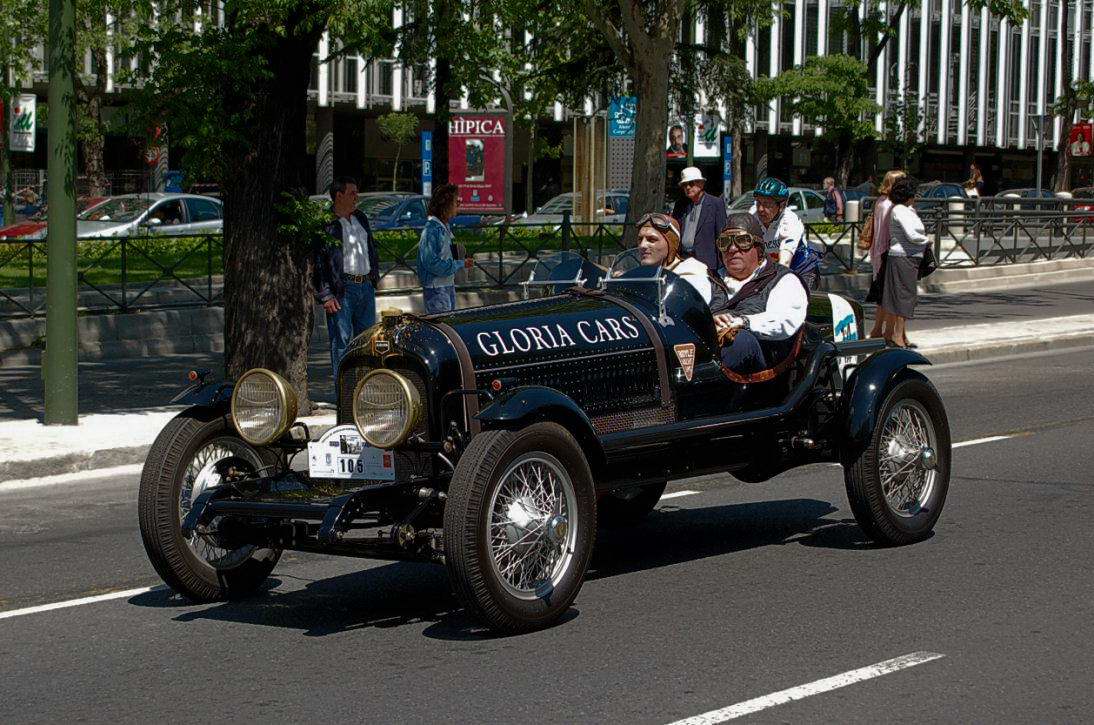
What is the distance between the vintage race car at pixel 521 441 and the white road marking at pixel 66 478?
384 cm

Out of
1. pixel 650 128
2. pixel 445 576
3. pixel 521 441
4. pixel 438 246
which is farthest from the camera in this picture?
pixel 650 128

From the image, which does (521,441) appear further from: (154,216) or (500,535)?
(154,216)

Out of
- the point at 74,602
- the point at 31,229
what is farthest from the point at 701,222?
the point at 31,229

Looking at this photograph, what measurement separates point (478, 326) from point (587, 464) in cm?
77

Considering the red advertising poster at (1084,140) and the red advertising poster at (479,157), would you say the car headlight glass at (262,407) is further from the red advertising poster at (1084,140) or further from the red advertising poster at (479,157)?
the red advertising poster at (1084,140)

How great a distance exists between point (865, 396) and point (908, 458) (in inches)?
19.7

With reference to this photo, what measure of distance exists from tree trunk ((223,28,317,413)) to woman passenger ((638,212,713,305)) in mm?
5671

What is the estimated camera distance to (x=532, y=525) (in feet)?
21.9

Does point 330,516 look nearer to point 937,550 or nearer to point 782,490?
point 937,550

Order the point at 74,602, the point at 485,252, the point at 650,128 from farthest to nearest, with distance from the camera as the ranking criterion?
1. the point at 485,252
2. the point at 650,128
3. the point at 74,602

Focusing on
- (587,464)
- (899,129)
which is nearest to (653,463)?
(587,464)

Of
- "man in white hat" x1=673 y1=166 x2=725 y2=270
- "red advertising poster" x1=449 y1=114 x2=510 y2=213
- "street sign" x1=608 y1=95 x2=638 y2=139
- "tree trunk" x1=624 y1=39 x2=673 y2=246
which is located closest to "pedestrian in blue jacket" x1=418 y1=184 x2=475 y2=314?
"man in white hat" x1=673 y1=166 x2=725 y2=270

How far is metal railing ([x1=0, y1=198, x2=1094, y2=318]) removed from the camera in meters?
20.2

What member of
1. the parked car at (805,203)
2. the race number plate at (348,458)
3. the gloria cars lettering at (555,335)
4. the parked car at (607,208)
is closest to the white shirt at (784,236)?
the gloria cars lettering at (555,335)
